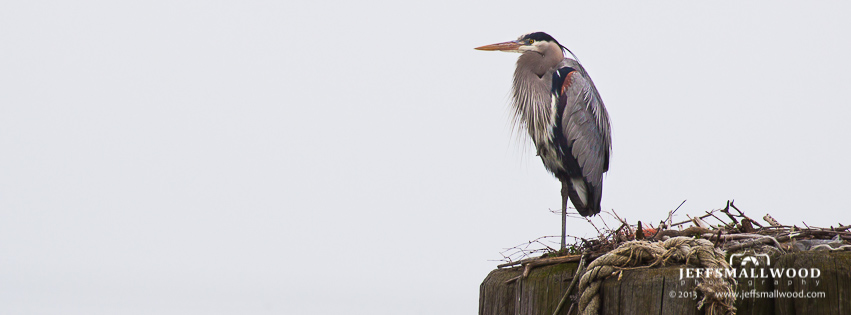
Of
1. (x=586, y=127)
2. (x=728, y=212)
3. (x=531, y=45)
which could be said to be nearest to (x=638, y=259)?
(x=728, y=212)

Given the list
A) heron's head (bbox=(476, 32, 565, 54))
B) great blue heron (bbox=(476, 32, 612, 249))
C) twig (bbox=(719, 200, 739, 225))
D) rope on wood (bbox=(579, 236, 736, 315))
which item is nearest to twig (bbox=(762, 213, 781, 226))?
twig (bbox=(719, 200, 739, 225))

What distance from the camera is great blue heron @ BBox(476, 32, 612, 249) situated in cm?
600

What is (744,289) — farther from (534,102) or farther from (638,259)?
(534,102)

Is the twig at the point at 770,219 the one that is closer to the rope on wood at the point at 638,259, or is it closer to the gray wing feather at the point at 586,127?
the rope on wood at the point at 638,259

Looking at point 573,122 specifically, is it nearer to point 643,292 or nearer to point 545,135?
point 545,135

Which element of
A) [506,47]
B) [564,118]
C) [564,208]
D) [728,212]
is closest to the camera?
[728,212]

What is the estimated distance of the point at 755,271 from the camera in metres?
2.23

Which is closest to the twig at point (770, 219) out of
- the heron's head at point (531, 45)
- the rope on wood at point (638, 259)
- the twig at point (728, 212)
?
the twig at point (728, 212)

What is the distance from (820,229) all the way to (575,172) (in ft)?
9.91

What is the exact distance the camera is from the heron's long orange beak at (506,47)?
6438 millimetres

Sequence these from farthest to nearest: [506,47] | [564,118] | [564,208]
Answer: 1. [506,47]
2. [564,118]
3. [564,208]

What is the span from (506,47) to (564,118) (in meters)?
0.91

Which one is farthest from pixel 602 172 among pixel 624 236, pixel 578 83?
pixel 624 236

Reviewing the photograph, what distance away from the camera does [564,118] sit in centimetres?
599
